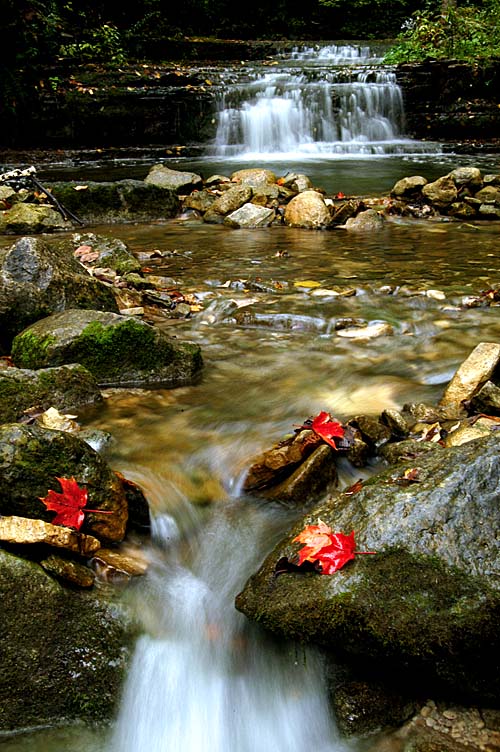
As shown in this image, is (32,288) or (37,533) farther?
(32,288)

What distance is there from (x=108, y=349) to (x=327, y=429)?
1464 mm

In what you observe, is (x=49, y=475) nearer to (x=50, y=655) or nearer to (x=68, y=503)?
(x=68, y=503)

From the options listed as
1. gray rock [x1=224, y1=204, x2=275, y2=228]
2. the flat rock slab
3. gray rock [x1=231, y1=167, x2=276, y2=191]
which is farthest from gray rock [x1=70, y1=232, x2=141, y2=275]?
the flat rock slab

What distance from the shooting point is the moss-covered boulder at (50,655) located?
1932 mm

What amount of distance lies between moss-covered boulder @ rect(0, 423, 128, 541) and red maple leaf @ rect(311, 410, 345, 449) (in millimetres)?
965

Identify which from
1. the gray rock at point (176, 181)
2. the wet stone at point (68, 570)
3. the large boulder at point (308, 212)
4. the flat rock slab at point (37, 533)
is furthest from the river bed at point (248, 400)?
the gray rock at point (176, 181)

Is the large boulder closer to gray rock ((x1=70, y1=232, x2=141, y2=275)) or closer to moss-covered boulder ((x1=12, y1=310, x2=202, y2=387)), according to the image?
gray rock ((x1=70, y1=232, x2=141, y2=275))

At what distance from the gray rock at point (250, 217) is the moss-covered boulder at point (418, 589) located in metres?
6.94

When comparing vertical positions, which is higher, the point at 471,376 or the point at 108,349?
the point at 108,349

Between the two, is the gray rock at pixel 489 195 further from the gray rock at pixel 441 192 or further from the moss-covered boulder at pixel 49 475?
the moss-covered boulder at pixel 49 475

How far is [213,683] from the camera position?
7.07 ft

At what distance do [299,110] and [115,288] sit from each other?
1098 centimetres

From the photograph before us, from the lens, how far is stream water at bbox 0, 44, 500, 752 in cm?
206

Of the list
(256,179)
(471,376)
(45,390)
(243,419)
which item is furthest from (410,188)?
(45,390)
